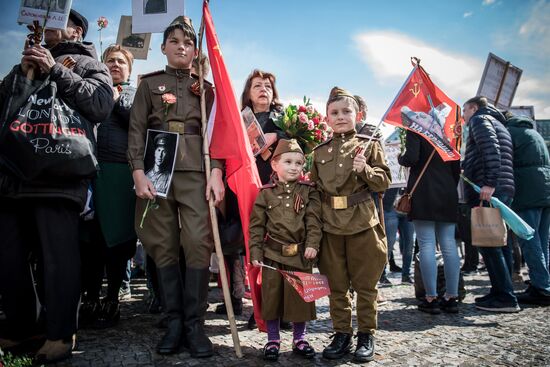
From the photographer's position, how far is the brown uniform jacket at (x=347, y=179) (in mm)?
3105

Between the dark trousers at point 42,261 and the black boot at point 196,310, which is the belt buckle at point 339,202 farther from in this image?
the dark trousers at point 42,261

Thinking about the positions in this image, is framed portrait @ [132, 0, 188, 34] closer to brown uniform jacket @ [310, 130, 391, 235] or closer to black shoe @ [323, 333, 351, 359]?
brown uniform jacket @ [310, 130, 391, 235]

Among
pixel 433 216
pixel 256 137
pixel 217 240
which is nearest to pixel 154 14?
pixel 256 137

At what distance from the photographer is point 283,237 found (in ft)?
10.4

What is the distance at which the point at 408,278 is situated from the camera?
676cm

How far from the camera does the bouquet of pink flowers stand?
397cm

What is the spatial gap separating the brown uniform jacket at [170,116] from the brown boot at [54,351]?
54.1 inches

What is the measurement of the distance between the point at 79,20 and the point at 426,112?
133 inches

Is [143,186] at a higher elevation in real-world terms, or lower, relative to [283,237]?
higher

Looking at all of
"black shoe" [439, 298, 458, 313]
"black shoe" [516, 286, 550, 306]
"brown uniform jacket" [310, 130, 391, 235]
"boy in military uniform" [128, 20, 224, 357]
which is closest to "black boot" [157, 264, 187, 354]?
"boy in military uniform" [128, 20, 224, 357]

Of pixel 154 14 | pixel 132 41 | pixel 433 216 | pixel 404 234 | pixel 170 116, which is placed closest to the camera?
pixel 170 116

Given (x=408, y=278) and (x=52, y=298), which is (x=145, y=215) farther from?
(x=408, y=278)

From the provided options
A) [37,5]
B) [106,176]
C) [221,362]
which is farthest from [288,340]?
[37,5]

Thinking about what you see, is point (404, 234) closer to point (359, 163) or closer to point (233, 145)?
point (359, 163)
